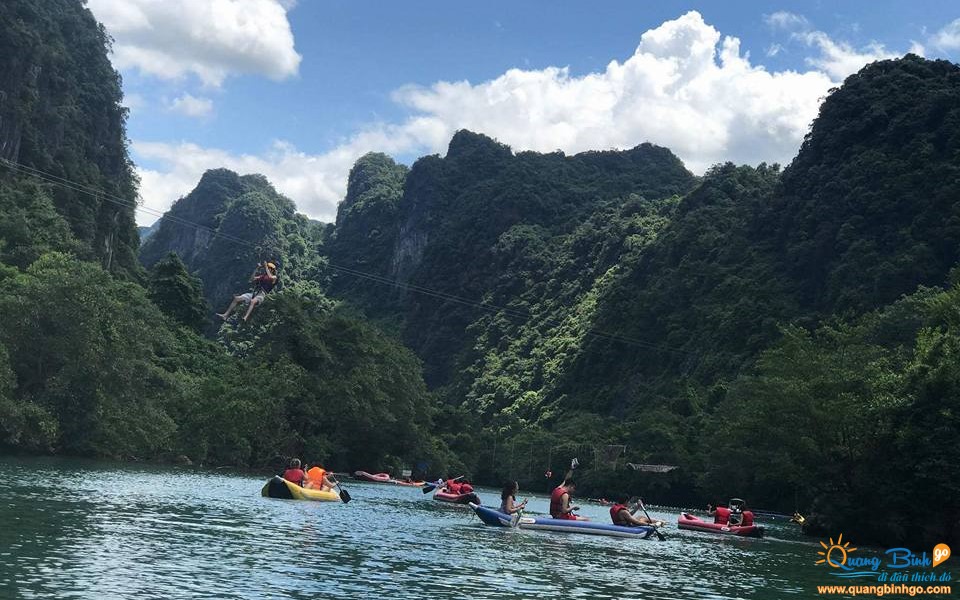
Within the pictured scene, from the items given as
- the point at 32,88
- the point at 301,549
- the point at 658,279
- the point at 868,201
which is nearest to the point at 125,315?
the point at 301,549

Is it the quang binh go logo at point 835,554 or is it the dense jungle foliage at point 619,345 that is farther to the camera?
the dense jungle foliage at point 619,345

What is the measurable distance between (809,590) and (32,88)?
287 ft

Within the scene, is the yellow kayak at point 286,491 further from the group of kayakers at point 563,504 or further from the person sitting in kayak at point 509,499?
the person sitting in kayak at point 509,499

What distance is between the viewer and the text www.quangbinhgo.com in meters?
20.2

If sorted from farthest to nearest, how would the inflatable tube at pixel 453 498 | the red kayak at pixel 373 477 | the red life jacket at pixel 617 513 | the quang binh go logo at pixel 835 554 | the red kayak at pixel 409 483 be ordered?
the red kayak at pixel 409 483
the red kayak at pixel 373 477
the inflatable tube at pixel 453 498
the red life jacket at pixel 617 513
the quang binh go logo at pixel 835 554

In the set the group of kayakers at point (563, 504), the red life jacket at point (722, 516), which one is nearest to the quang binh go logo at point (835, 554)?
the group of kayakers at point (563, 504)

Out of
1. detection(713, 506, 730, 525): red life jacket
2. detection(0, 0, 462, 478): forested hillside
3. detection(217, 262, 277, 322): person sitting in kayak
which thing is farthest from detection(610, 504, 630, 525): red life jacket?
detection(0, 0, 462, 478): forested hillside

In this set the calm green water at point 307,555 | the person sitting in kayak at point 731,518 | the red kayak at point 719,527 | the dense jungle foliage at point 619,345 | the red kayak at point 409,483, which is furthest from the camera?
the red kayak at point 409,483

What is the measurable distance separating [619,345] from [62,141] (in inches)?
2934

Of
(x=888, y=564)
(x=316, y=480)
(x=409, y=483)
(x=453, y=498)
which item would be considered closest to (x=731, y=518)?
(x=453, y=498)

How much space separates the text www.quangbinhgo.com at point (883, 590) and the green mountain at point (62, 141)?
55221 mm

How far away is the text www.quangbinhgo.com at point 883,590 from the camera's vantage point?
66.3 ft

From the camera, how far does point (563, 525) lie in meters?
31.4

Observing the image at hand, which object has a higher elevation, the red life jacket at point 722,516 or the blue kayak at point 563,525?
the red life jacket at point 722,516
